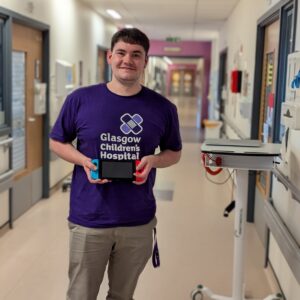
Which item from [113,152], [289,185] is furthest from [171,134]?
[289,185]

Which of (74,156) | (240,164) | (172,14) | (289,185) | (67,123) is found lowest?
(289,185)

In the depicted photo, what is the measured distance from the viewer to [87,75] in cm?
833

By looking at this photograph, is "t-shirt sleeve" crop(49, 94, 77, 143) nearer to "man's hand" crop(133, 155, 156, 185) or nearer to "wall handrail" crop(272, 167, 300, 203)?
"man's hand" crop(133, 155, 156, 185)

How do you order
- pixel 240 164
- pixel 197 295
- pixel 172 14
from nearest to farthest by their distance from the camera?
pixel 240 164 < pixel 197 295 < pixel 172 14

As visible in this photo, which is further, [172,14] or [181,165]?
[172,14]

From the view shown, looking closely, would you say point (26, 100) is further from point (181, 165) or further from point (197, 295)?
point (181, 165)

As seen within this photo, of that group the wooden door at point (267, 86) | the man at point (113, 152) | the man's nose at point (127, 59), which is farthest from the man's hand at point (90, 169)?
the wooden door at point (267, 86)

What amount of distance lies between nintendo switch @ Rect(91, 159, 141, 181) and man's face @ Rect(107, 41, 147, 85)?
35 cm

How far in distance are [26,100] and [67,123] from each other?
135 inches

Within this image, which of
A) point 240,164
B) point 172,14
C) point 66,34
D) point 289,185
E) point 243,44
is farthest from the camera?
point 172,14

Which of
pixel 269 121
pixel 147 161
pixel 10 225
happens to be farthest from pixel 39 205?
pixel 147 161

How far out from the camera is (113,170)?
78.5 inches

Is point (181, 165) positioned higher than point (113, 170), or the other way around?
point (113, 170)

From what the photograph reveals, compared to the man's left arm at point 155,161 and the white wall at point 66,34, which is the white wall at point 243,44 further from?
the man's left arm at point 155,161
